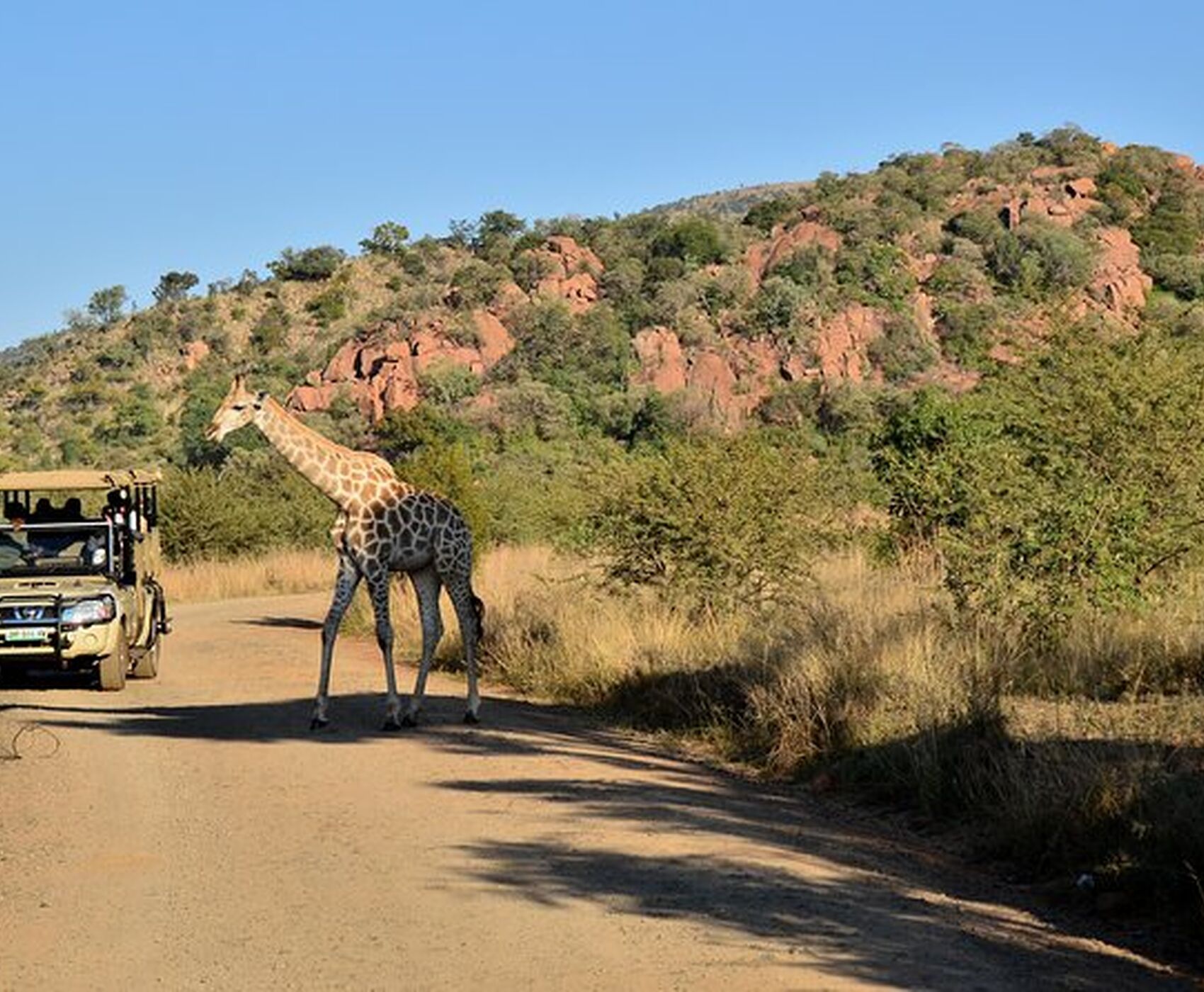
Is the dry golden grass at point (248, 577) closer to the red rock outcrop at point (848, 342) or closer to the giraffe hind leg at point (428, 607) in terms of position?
the giraffe hind leg at point (428, 607)

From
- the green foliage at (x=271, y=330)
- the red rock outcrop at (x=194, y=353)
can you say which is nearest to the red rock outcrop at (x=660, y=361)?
the green foliage at (x=271, y=330)

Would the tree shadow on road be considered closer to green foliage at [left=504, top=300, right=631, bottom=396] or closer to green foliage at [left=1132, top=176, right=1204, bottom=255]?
green foliage at [left=504, top=300, right=631, bottom=396]

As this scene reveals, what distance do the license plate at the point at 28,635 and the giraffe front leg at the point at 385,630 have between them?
4266 mm

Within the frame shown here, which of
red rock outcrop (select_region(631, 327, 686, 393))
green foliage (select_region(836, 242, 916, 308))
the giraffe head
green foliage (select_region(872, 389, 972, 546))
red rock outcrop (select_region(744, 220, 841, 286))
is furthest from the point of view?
red rock outcrop (select_region(744, 220, 841, 286))

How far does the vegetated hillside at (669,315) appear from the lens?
211 feet

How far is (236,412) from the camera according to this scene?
15406 millimetres

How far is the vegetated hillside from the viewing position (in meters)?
64.4

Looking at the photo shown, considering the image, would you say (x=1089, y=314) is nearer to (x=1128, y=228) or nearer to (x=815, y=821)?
(x=815, y=821)

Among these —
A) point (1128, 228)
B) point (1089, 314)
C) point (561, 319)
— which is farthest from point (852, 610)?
point (1128, 228)

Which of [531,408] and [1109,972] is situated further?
[531,408]

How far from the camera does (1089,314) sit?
65.1 ft

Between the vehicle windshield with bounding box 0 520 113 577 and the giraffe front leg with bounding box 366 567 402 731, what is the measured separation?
16.2ft

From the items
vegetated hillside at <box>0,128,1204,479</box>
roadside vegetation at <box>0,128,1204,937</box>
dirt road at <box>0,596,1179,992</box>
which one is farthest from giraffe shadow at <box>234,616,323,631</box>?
vegetated hillside at <box>0,128,1204,479</box>

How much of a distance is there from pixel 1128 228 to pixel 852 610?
64.2 metres
